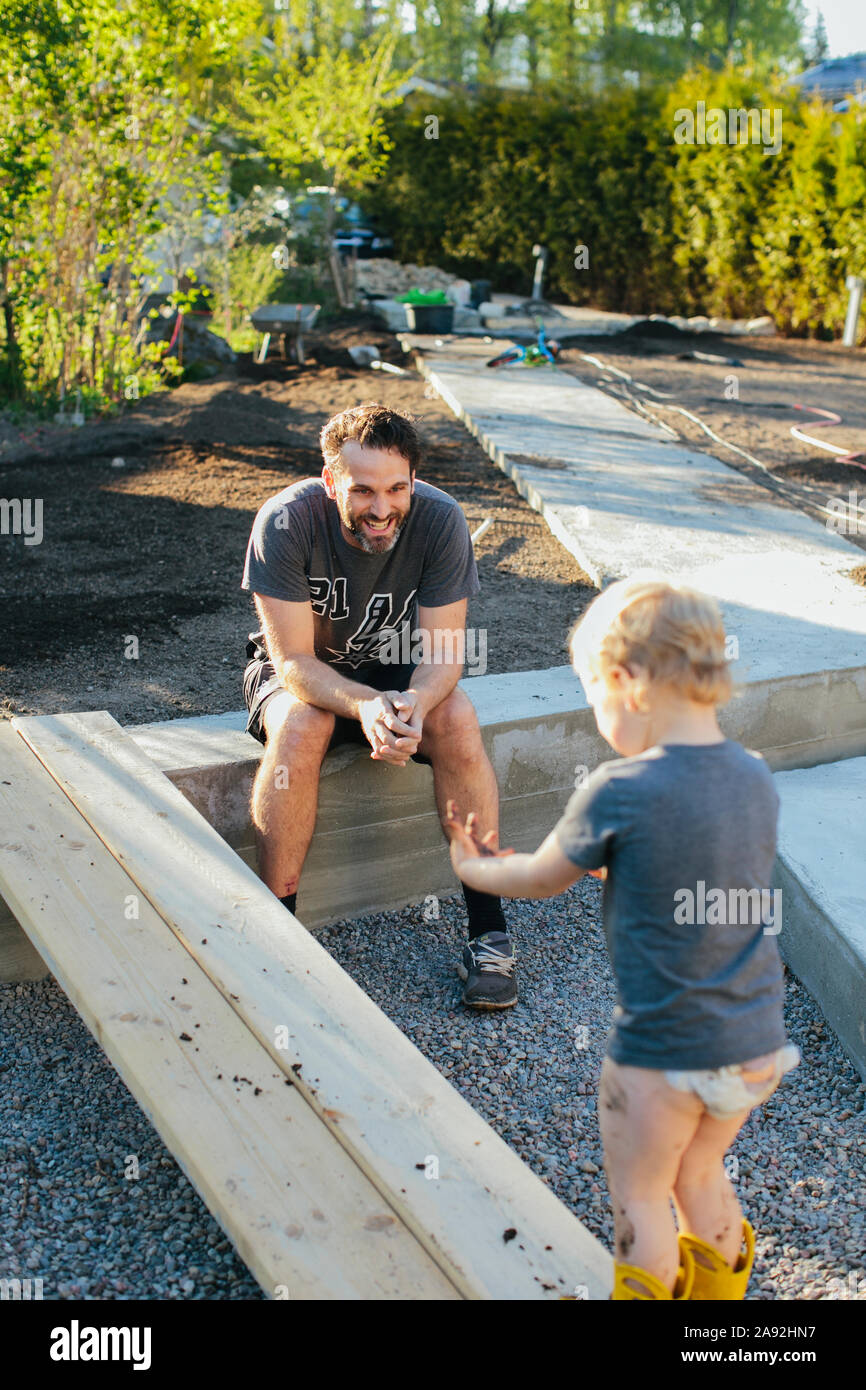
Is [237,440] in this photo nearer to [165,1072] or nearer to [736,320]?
[165,1072]

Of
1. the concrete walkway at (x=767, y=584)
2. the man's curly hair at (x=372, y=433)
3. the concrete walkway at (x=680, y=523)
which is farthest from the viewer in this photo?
the concrete walkway at (x=680, y=523)

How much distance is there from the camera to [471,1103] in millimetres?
2588

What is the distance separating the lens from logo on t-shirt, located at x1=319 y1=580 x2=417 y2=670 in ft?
9.82

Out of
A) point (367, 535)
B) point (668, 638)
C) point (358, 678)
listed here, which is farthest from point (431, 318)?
point (668, 638)

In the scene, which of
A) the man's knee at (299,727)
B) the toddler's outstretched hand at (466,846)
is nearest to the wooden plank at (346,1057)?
the man's knee at (299,727)

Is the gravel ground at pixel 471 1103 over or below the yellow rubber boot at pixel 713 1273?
below

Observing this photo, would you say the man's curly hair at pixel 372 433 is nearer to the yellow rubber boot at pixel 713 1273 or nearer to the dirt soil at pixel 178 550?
the dirt soil at pixel 178 550

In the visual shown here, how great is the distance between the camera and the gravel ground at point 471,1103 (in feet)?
6.82

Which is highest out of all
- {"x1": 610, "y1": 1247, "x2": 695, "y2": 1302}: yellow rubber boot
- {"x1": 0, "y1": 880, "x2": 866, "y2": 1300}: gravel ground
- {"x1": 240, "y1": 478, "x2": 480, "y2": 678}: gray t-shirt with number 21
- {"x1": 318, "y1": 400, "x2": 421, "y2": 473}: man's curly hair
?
{"x1": 318, "y1": 400, "x2": 421, "y2": 473}: man's curly hair

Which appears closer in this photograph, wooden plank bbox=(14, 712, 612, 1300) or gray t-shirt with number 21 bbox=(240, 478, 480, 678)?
wooden plank bbox=(14, 712, 612, 1300)

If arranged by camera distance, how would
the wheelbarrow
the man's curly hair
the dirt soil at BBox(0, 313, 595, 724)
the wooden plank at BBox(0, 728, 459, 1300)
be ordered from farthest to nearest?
the wheelbarrow, the dirt soil at BBox(0, 313, 595, 724), the man's curly hair, the wooden plank at BBox(0, 728, 459, 1300)

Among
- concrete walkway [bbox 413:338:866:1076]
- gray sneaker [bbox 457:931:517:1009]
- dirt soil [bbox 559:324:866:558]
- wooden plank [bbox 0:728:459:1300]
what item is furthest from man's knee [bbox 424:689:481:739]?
dirt soil [bbox 559:324:866:558]

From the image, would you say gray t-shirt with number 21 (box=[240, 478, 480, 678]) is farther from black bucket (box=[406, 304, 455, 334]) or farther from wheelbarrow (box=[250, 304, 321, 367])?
black bucket (box=[406, 304, 455, 334])
